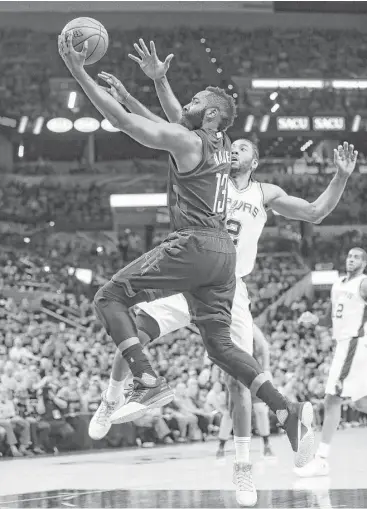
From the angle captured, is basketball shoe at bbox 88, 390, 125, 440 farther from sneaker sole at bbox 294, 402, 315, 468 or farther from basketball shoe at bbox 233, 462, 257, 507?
sneaker sole at bbox 294, 402, 315, 468

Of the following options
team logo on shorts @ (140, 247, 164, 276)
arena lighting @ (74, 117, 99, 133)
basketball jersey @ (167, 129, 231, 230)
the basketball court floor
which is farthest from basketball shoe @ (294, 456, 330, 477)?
arena lighting @ (74, 117, 99, 133)

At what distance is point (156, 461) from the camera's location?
9.41m

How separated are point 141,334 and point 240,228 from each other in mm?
1235

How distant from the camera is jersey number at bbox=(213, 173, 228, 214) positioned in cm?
534

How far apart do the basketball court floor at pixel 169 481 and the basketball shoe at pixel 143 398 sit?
2.98 feet

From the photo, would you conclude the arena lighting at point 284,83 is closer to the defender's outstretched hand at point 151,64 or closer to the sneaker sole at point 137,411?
the defender's outstretched hand at point 151,64

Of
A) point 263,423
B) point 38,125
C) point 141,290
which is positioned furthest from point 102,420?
point 38,125

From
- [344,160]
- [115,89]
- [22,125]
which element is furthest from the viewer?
[22,125]

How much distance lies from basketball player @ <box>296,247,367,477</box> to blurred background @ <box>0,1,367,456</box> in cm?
1144

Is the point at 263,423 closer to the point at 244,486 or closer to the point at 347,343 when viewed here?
the point at 347,343

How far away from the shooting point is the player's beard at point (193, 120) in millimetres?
5371

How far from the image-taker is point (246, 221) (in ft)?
22.1

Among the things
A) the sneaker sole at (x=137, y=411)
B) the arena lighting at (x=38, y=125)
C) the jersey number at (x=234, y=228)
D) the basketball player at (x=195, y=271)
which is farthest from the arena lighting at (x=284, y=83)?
the sneaker sole at (x=137, y=411)

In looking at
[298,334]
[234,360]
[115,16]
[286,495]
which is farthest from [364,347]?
[115,16]
